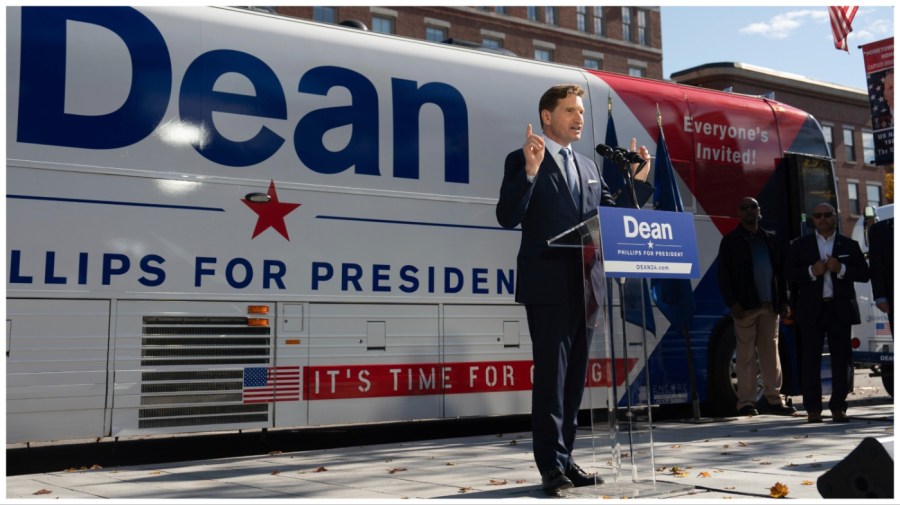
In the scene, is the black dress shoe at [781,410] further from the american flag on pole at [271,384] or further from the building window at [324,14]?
the building window at [324,14]

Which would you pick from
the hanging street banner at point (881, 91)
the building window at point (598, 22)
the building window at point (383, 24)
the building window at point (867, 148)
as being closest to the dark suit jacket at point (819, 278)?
the hanging street banner at point (881, 91)

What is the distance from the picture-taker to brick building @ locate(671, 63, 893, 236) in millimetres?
50156

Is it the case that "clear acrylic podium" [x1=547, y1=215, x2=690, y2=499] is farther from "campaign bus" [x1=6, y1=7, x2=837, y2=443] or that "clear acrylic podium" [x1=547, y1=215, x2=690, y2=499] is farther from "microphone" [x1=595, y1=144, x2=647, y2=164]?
"microphone" [x1=595, y1=144, x2=647, y2=164]

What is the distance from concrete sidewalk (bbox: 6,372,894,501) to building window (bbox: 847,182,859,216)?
158 feet

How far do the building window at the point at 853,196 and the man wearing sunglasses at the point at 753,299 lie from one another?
46.9 m

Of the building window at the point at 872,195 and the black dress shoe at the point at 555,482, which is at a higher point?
the building window at the point at 872,195

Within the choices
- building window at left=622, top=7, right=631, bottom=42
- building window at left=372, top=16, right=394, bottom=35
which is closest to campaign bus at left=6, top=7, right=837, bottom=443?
building window at left=372, top=16, right=394, bottom=35

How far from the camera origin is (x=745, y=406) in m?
10.0

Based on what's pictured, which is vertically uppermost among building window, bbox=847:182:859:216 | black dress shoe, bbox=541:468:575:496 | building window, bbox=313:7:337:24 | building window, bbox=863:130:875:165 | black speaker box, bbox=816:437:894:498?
building window, bbox=313:7:337:24

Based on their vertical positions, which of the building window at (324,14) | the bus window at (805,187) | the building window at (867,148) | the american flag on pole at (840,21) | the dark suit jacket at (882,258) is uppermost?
the building window at (324,14)

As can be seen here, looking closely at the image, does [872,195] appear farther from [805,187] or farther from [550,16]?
[805,187]

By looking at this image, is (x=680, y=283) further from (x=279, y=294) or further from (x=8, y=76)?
(x=8, y=76)

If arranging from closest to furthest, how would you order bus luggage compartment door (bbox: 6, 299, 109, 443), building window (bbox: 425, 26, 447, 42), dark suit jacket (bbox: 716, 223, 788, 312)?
bus luggage compartment door (bbox: 6, 299, 109, 443) < dark suit jacket (bbox: 716, 223, 788, 312) < building window (bbox: 425, 26, 447, 42)

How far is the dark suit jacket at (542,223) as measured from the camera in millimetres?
5499
